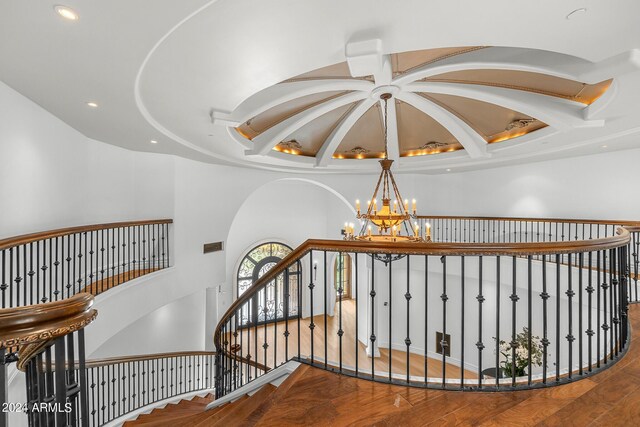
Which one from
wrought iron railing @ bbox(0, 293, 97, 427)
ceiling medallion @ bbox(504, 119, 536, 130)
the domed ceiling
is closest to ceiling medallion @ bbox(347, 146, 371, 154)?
the domed ceiling

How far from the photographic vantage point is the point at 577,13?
201cm

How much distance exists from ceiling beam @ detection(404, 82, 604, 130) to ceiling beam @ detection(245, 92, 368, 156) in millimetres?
944

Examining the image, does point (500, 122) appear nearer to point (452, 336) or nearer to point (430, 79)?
point (430, 79)

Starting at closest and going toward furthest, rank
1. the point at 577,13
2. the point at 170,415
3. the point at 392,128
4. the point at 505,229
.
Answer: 1. the point at 577,13
2. the point at 170,415
3. the point at 392,128
4. the point at 505,229

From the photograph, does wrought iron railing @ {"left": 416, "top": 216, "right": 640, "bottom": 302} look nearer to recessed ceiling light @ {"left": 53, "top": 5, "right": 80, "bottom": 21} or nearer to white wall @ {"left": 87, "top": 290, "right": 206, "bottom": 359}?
white wall @ {"left": 87, "top": 290, "right": 206, "bottom": 359}

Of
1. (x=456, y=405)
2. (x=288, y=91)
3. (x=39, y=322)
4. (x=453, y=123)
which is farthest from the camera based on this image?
(x=453, y=123)

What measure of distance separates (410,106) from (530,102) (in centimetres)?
198

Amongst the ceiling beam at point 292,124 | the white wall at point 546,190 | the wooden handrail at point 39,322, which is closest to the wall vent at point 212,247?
the ceiling beam at point 292,124

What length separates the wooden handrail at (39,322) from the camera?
2.87 feet

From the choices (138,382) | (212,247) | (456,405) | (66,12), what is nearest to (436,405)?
(456,405)

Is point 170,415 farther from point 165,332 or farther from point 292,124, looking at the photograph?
point 292,124

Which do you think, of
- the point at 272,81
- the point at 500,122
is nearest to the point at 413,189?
the point at 500,122

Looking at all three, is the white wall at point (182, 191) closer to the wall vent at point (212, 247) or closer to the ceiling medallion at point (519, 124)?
the wall vent at point (212, 247)

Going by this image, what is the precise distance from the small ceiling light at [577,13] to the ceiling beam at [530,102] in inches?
89.8
